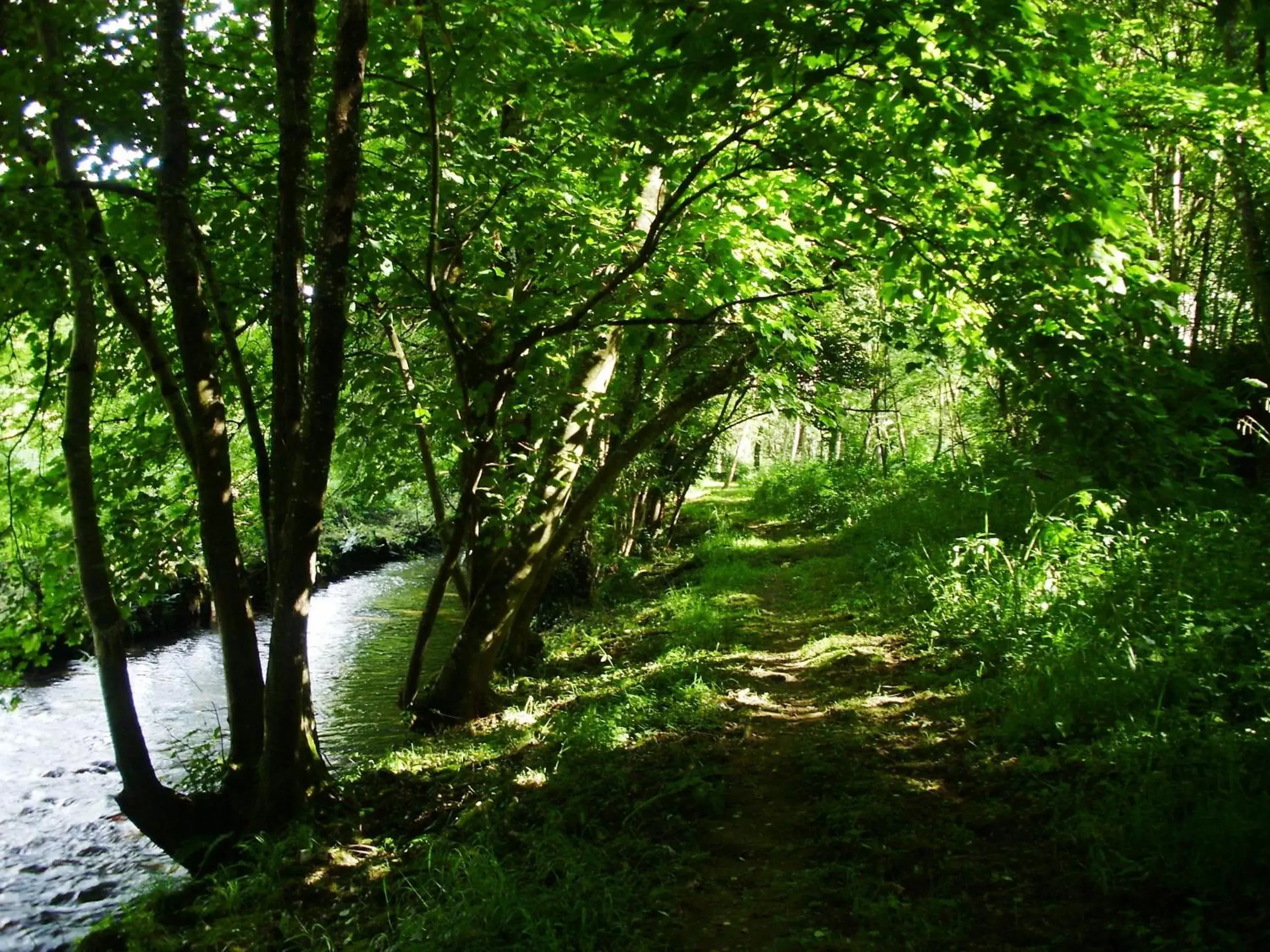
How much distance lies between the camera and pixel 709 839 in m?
4.16

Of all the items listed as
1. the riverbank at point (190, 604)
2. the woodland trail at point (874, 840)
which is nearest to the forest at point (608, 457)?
the woodland trail at point (874, 840)

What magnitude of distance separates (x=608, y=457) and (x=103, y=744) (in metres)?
6.62

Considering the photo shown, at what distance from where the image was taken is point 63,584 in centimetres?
595

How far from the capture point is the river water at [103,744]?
6160mm

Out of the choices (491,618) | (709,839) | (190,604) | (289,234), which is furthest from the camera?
(190,604)

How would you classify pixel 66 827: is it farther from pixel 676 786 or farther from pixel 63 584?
pixel 676 786

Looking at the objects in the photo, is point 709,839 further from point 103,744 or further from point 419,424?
point 103,744

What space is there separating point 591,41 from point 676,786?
4929mm

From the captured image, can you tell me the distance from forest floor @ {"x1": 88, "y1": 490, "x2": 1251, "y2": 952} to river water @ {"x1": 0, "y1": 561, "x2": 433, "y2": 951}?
68.5 inches

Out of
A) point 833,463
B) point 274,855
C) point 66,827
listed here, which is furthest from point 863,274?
point 833,463

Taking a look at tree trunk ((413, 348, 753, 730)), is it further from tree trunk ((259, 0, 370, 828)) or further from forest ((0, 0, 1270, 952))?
tree trunk ((259, 0, 370, 828))

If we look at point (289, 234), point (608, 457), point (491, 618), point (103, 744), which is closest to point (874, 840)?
point (289, 234)

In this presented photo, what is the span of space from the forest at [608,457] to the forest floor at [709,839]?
0.10ft

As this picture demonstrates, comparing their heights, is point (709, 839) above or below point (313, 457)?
below
